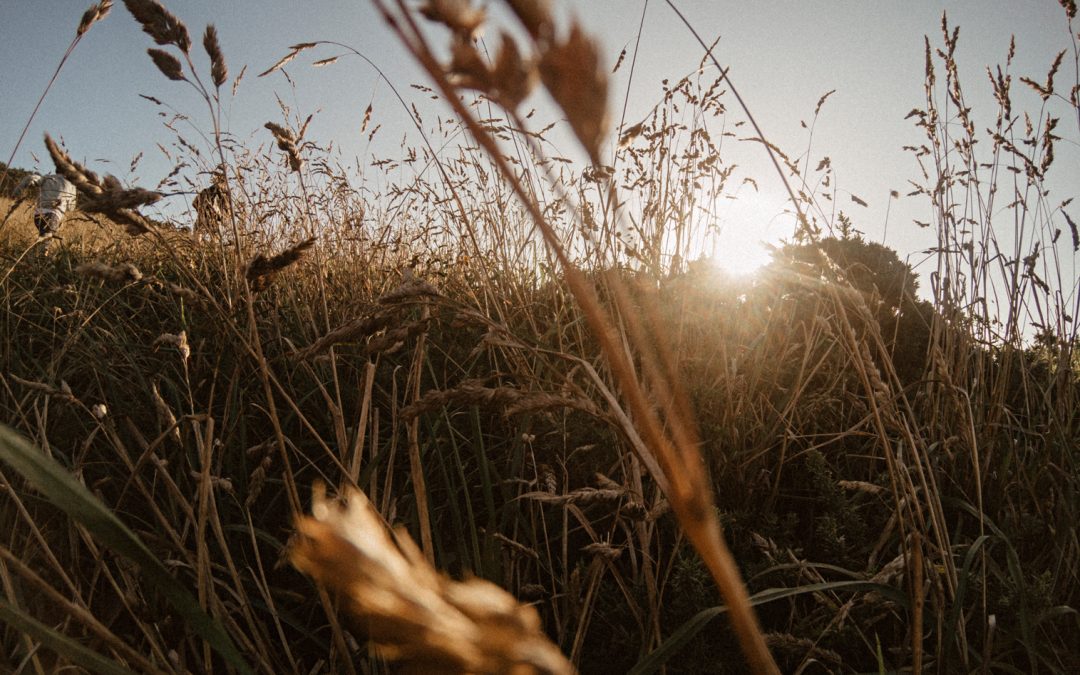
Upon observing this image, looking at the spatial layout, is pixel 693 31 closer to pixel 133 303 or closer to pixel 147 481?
pixel 147 481

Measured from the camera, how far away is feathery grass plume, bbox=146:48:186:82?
1277 millimetres

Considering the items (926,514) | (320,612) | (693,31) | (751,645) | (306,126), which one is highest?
(306,126)

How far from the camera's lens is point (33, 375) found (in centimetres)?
228

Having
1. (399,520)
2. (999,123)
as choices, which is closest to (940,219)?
(999,123)

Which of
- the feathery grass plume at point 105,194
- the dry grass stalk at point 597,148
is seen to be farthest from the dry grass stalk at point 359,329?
the dry grass stalk at point 597,148

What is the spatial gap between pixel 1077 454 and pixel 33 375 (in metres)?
3.75

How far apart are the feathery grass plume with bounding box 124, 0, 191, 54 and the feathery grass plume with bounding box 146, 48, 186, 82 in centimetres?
10

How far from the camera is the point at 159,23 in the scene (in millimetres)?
1155

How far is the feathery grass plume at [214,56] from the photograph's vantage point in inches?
51.3

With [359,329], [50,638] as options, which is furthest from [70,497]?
[359,329]

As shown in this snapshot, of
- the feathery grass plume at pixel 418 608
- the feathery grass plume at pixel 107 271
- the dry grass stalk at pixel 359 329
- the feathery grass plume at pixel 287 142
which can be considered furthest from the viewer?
the feathery grass plume at pixel 287 142

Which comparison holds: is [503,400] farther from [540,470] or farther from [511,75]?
[540,470]

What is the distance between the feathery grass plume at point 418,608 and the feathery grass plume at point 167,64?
1426 mm

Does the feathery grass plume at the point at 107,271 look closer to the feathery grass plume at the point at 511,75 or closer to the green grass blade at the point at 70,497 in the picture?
the green grass blade at the point at 70,497
